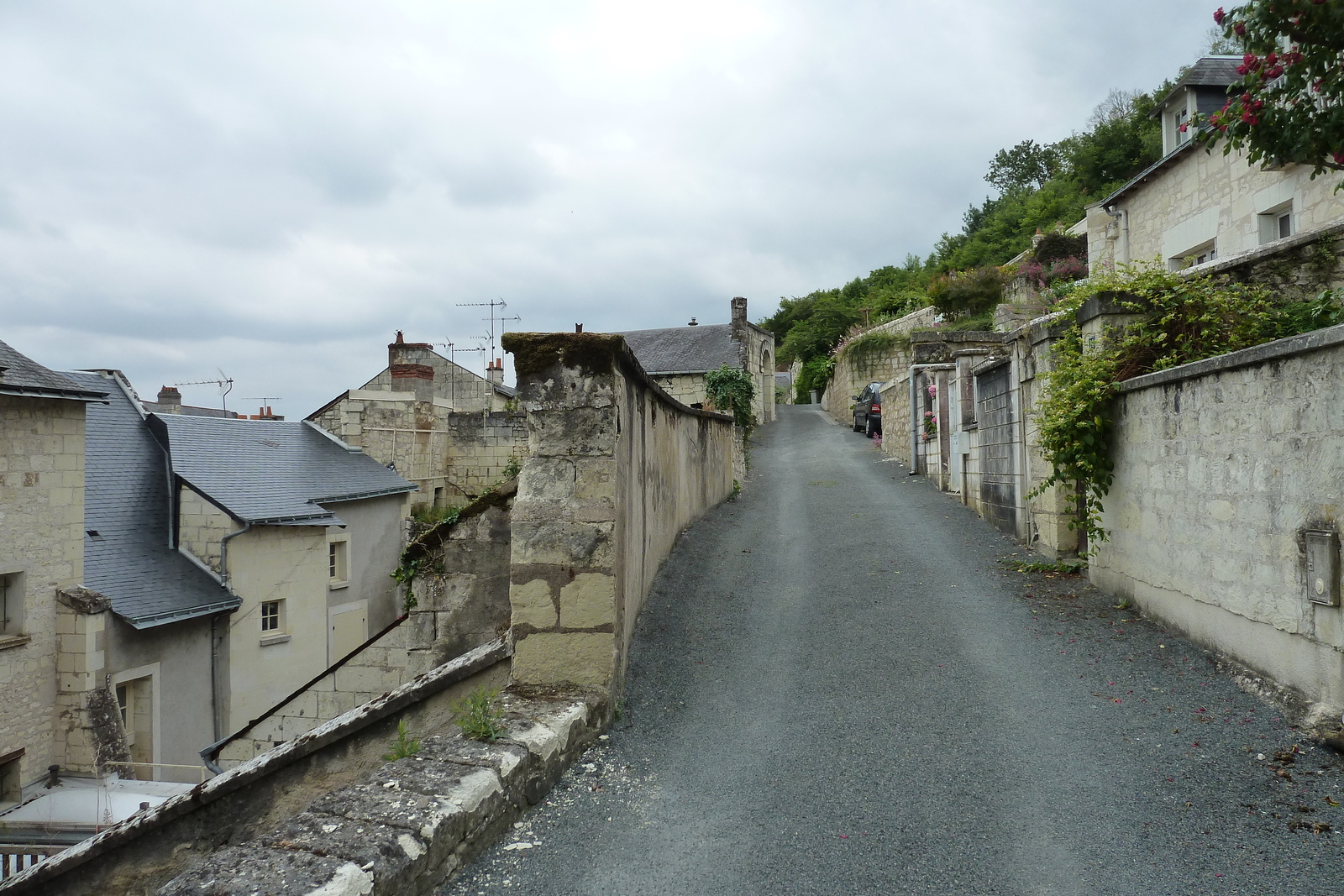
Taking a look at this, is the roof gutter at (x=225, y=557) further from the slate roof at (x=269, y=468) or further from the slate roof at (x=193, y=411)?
the slate roof at (x=193, y=411)

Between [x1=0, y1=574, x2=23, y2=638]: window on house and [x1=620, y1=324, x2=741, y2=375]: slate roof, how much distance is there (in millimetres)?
19059

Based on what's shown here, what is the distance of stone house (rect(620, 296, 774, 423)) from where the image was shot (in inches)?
1100

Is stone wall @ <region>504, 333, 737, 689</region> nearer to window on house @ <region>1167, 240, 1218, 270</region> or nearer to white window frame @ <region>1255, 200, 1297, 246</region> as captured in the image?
white window frame @ <region>1255, 200, 1297, 246</region>

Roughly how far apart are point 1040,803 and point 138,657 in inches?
517

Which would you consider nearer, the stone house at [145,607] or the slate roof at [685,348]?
the stone house at [145,607]

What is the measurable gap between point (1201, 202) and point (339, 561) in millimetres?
17552

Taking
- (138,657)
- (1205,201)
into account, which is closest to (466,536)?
(138,657)

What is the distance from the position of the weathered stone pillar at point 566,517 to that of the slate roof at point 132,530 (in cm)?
1067

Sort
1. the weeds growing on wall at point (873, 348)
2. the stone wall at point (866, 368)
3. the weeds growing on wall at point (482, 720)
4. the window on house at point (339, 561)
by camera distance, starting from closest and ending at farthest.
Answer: the weeds growing on wall at point (482, 720) < the window on house at point (339, 561) < the stone wall at point (866, 368) < the weeds growing on wall at point (873, 348)

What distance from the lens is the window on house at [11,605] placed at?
34.6ft

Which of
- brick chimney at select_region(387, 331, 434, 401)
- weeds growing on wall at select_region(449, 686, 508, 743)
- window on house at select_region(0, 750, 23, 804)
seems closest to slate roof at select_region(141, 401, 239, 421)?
brick chimney at select_region(387, 331, 434, 401)

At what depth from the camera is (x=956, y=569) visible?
301 inches

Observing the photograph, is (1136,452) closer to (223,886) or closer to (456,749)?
(456,749)

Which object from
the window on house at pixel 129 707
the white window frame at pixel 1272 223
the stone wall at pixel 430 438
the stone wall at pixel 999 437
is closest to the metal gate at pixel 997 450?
the stone wall at pixel 999 437
